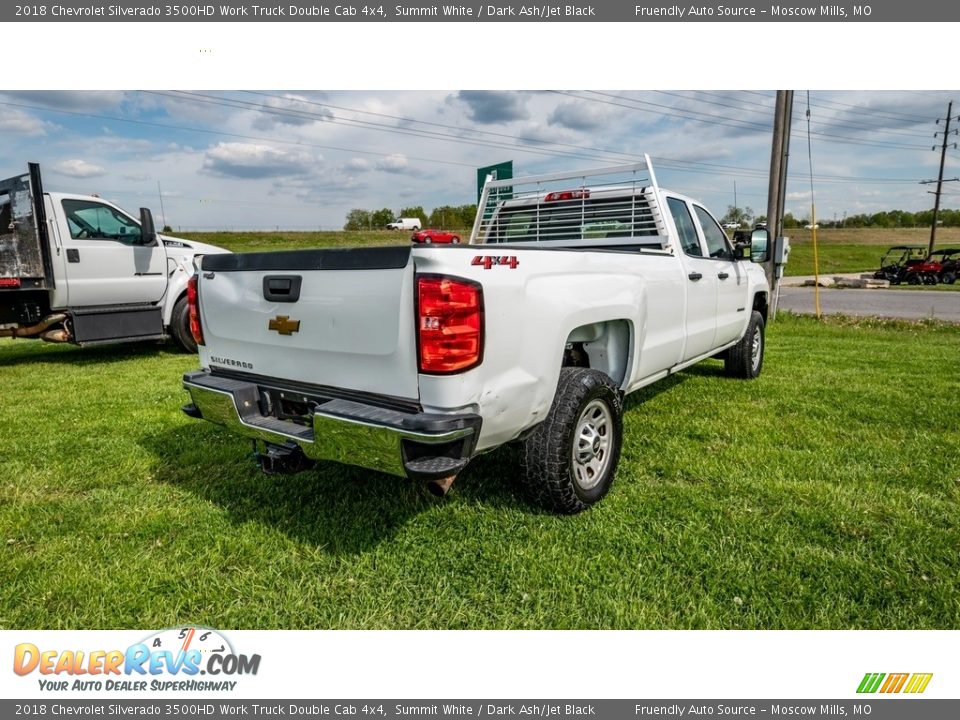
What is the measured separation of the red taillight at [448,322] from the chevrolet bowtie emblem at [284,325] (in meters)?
0.78

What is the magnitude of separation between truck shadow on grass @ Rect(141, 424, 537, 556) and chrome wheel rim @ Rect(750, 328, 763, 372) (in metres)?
3.65

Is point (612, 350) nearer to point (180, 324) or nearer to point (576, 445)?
point (576, 445)

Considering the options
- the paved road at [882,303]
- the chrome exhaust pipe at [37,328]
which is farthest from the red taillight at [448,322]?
the paved road at [882,303]

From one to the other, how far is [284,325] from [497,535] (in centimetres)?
150

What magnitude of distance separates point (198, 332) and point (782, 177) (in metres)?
12.7

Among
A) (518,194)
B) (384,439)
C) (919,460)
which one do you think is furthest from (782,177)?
(384,439)

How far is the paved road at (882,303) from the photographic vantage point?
1560 cm

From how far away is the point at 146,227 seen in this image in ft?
26.9

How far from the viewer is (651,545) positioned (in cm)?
289

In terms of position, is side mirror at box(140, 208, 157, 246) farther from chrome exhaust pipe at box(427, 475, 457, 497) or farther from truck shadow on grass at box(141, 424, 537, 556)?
chrome exhaust pipe at box(427, 475, 457, 497)

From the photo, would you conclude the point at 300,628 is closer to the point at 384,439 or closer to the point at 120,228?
the point at 384,439

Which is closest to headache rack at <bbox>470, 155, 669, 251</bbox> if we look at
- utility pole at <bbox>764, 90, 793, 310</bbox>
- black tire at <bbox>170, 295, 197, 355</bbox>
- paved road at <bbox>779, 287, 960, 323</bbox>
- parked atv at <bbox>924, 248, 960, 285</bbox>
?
black tire at <bbox>170, 295, 197, 355</bbox>

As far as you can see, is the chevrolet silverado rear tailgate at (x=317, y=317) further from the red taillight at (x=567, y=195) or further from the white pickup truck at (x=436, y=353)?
the red taillight at (x=567, y=195)

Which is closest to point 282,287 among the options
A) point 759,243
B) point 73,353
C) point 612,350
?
point 612,350
